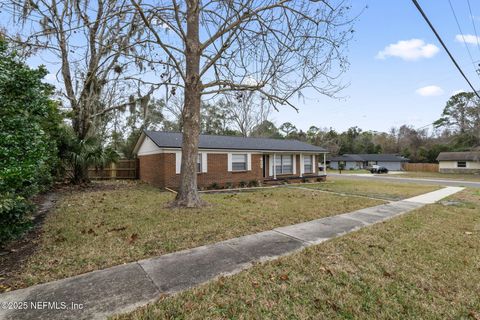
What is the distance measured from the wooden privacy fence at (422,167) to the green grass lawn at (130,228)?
42668 millimetres

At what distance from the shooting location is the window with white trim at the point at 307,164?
19.7m

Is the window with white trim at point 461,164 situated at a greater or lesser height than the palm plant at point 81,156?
lesser

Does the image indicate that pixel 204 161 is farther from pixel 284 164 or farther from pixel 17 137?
pixel 17 137

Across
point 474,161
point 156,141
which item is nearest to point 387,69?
point 156,141

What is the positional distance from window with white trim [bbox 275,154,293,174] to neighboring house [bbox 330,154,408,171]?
32.3 metres

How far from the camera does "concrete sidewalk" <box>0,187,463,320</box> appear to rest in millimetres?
2494

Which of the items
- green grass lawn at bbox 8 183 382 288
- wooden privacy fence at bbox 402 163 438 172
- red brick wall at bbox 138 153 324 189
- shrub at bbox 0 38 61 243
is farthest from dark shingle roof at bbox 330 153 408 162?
shrub at bbox 0 38 61 243

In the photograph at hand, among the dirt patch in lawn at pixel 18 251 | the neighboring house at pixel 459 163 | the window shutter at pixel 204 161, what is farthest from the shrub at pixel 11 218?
the neighboring house at pixel 459 163

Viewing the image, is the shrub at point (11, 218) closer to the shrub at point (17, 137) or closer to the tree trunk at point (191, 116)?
Answer: the shrub at point (17, 137)

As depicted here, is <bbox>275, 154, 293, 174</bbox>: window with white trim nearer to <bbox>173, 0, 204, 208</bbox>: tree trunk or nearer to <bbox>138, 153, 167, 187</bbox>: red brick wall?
<bbox>138, 153, 167, 187</bbox>: red brick wall

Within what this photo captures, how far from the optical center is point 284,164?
60.2 ft

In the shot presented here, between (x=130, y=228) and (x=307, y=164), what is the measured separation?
16752mm

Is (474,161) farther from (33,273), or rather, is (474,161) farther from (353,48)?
(33,273)

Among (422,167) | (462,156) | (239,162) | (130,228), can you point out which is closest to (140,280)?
(130,228)
